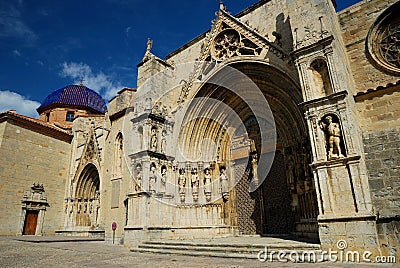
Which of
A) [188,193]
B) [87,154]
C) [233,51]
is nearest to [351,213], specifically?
[188,193]

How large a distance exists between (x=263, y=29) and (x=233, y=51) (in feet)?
4.12

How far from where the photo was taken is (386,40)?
685 centimetres

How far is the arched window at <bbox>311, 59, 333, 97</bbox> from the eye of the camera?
605cm

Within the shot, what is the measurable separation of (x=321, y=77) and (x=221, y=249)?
447cm

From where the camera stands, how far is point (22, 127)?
16.1 metres

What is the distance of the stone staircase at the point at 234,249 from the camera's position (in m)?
5.11

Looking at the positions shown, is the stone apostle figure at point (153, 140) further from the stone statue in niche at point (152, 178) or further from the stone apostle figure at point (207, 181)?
the stone apostle figure at point (207, 181)

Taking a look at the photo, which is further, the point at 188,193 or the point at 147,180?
the point at 188,193

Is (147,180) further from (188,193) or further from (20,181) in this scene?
(20,181)

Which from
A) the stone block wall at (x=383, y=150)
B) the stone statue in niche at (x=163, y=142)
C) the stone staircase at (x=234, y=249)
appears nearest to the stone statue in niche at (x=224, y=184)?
the stone statue in niche at (x=163, y=142)

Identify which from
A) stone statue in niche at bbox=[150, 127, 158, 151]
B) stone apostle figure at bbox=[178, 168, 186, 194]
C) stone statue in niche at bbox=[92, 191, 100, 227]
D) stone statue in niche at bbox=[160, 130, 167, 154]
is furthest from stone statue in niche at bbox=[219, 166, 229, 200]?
stone statue in niche at bbox=[92, 191, 100, 227]

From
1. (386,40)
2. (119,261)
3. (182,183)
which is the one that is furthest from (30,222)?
(386,40)

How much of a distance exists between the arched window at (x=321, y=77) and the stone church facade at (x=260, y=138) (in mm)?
34

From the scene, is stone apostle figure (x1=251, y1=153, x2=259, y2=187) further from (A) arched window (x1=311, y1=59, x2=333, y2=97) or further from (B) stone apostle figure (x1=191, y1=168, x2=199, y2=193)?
(A) arched window (x1=311, y1=59, x2=333, y2=97)
